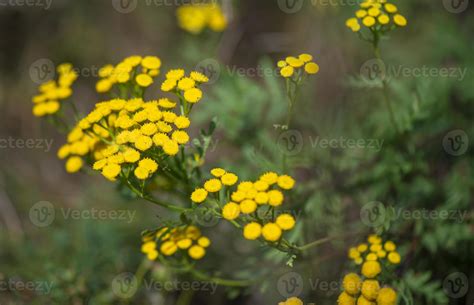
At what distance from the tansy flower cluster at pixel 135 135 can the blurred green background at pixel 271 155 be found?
1.09 feet

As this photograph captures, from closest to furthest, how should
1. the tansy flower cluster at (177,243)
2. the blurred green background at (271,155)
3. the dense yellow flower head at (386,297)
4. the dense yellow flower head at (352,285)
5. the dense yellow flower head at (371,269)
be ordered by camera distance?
1. the dense yellow flower head at (386,297)
2. the dense yellow flower head at (352,285)
3. the dense yellow flower head at (371,269)
4. the tansy flower cluster at (177,243)
5. the blurred green background at (271,155)

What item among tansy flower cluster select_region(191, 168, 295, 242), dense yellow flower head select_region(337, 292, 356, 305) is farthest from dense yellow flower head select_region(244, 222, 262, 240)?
dense yellow flower head select_region(337, 292, 356, 305)

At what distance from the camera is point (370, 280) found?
2.88 metres

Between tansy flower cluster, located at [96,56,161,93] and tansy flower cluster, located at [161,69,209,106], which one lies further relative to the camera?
tansy flower cluster, located at [96,56,161,93]

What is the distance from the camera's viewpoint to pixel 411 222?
3906 millimetres

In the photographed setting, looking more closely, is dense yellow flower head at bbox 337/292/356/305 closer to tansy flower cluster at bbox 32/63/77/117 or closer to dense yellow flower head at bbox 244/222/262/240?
dense yellow flower head at bbox 244/222/262/240

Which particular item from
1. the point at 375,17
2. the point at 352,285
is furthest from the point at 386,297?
the point at 375,17

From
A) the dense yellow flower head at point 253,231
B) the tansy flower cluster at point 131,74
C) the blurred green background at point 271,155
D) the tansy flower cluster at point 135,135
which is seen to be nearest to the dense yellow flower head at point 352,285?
the blurred green background at point 271,155

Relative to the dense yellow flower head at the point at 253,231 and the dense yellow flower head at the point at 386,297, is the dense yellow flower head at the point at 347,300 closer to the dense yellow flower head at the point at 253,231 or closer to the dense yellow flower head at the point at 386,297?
the dense yellow flower head at the point at 386,297

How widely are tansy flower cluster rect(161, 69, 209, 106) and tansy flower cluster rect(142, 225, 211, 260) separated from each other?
844 millimetres

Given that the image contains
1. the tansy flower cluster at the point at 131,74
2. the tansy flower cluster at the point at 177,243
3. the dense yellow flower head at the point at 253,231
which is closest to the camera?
the dense yellow flower head at the point at 253,231

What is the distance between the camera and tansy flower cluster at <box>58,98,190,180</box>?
8.90ft

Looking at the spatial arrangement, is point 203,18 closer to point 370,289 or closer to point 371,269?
point 371,269

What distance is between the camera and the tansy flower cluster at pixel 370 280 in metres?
2.71
